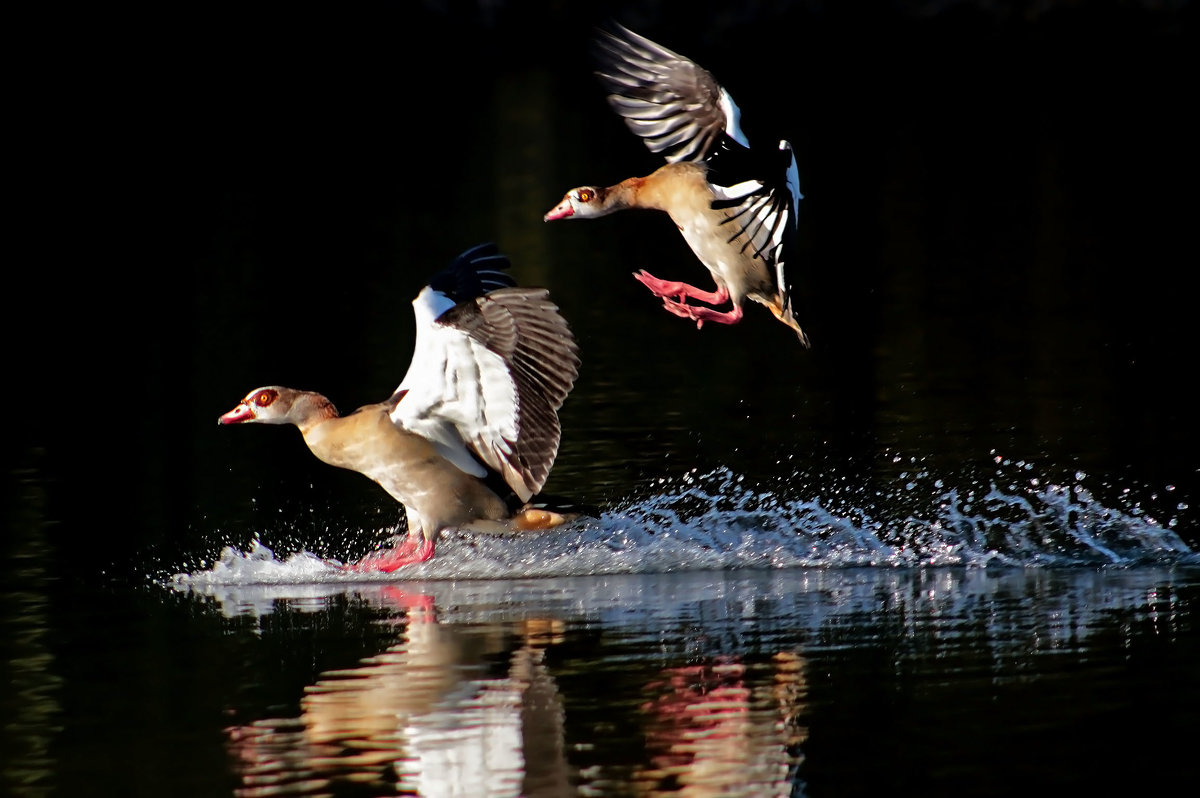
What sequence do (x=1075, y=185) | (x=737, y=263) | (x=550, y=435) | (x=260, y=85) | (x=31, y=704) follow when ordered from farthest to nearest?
(x=260, y=85), (x=1075, y=185), (x=737, y=263), (x=550, y=435), (x=31, y=704)

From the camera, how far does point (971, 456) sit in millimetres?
12852

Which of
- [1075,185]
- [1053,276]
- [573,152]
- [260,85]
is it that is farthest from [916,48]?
[1053,276]

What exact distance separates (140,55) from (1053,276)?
126 ft

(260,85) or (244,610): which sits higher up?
(260,85)

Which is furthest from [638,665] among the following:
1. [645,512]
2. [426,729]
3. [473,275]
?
[645,512]

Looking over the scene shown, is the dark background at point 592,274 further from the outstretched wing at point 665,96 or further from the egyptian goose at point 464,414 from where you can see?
the outstretched wing at point 665,96

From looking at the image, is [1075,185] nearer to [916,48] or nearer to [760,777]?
[760,777]

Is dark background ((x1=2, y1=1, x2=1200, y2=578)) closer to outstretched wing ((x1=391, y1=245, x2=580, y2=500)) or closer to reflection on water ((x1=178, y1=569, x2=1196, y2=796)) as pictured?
outstretched wing ((x1=391, y1=245, x2=580, y2=500))

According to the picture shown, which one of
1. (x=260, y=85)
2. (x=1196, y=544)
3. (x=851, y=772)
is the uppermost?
(x=260, y=85)

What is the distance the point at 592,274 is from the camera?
22.4 m

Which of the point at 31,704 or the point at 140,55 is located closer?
the point at 31,704

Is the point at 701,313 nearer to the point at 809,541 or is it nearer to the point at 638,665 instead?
the point at 809,541

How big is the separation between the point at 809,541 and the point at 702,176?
236 cm

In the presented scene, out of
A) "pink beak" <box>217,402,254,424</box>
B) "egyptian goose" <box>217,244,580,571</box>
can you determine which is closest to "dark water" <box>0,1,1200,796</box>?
"egyptian goose" <box>217,244,580,571</box>
